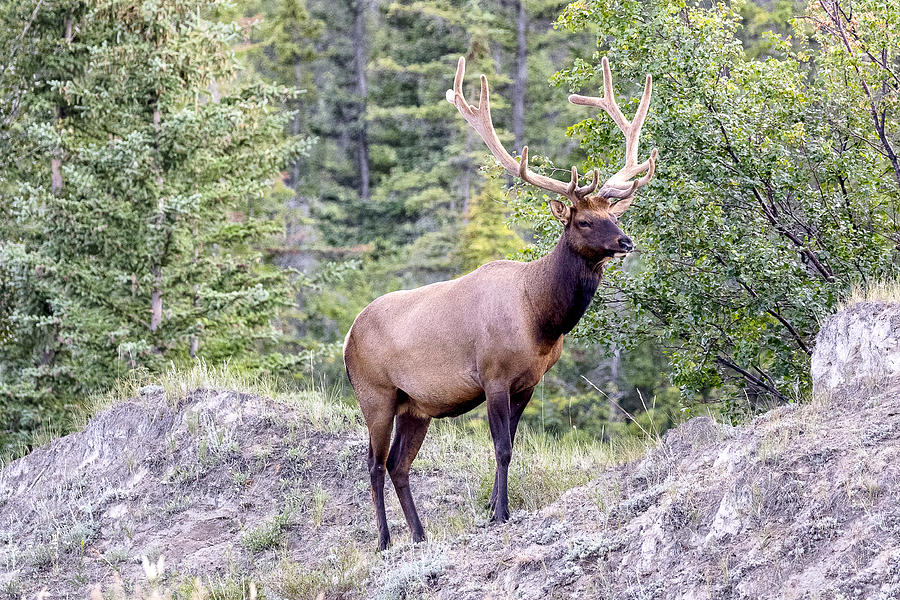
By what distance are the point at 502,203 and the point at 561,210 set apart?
5980 millimetres

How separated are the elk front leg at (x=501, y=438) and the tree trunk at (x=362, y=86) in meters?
33.4

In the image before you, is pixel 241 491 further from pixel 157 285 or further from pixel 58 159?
pixel 58 159

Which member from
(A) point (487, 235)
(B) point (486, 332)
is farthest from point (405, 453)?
(A) point (487, 235)

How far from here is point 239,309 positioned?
16609 mm

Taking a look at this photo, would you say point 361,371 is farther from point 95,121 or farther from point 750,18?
point 750,18

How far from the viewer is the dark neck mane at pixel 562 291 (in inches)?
279

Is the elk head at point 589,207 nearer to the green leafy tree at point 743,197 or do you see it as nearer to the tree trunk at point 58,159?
the green leafy tree at point 743,197

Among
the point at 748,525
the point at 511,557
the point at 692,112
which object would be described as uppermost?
the point at 692,112

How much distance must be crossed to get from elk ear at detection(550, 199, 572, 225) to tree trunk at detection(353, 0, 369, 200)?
33.3m

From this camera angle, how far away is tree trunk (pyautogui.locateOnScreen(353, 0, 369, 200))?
132 ft

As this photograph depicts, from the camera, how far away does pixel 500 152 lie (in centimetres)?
782

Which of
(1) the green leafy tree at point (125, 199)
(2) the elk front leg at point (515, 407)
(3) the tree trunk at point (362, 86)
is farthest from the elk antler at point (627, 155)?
(3) the tree trunk at point (362, 86)

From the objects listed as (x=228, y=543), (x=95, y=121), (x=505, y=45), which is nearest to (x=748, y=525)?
(x=228, y=543)

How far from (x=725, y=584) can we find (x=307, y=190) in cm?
3573
